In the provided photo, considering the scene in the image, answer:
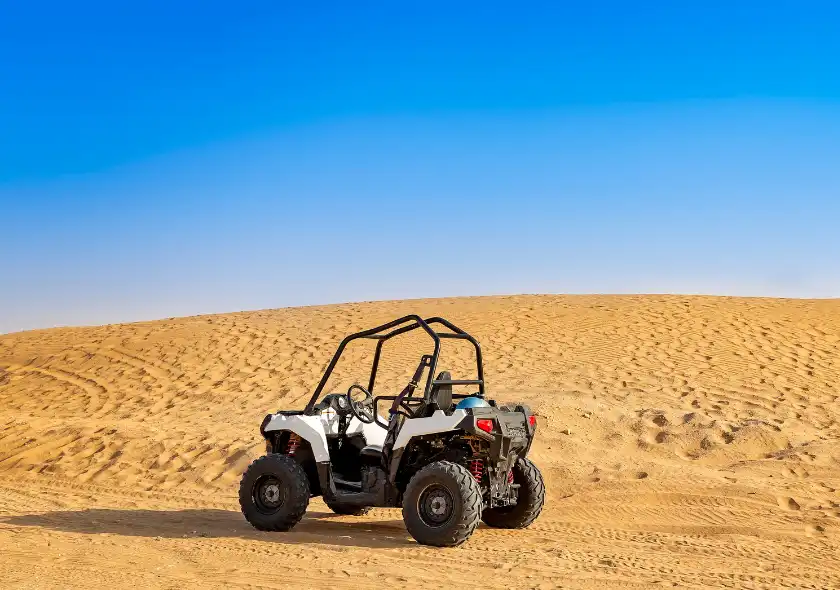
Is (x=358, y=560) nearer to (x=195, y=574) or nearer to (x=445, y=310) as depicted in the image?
(x=195, y=574)

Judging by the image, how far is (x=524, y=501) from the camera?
349 inches

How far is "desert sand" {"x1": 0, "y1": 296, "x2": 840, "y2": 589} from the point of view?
6.95m

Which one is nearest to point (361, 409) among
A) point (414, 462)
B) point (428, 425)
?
point (414, 462)

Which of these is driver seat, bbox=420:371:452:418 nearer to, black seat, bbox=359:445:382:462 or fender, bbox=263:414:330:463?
black seat, bbox=359:445:382:462

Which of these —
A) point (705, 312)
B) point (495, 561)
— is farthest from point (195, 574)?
point (705, 312)

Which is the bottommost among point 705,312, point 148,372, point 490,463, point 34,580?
point 34,580

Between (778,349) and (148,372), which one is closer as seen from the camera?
(778,349)

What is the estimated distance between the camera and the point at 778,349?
20031 mm

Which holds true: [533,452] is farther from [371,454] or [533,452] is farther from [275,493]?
[275,493]

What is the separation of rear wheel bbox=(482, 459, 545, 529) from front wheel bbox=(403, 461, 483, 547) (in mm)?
1124

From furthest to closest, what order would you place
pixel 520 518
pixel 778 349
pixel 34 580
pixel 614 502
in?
pixel 778 349, pixel 614 502, pixel 520 518, pixel 34 580

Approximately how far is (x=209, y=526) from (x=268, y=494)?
892 millimetres

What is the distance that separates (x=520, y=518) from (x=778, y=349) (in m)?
13.3

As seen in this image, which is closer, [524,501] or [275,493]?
[275,493]
